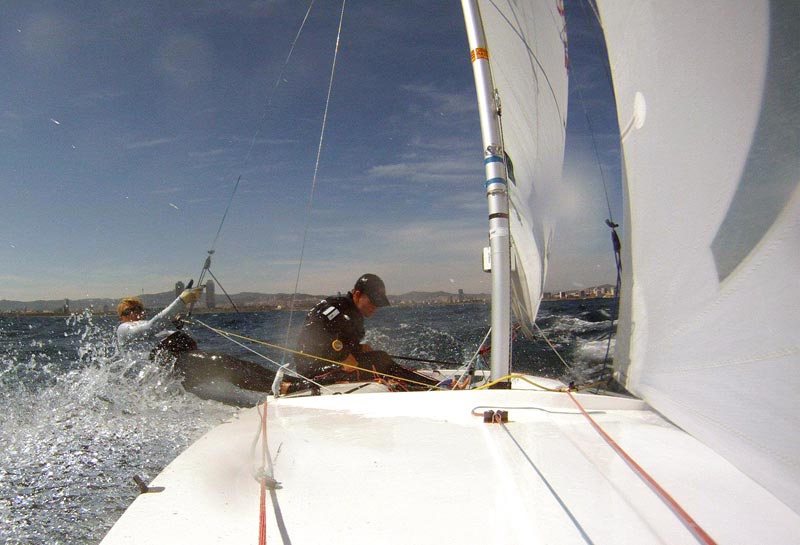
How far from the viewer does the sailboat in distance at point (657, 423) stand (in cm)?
100

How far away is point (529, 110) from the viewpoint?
3699mm

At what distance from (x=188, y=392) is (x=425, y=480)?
4.07 meters

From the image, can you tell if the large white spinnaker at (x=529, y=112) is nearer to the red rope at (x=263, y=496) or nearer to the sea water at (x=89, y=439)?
the sea water at (x=89, y=439)

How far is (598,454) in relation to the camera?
1.42m

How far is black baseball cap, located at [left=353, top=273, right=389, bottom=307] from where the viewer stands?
3604 millimetres

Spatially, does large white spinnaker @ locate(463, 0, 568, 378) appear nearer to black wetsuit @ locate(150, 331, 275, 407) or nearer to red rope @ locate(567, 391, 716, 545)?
red rope @ locate(567, 391, 716, 545)

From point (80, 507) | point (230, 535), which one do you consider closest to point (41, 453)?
point (80, 507)

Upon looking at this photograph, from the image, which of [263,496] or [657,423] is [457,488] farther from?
[657,423]

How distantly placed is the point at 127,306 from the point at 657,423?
18.4 ft

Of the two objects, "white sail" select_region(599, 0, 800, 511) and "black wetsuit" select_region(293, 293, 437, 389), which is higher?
"white sail" select_region(599, 0, 800, 511)

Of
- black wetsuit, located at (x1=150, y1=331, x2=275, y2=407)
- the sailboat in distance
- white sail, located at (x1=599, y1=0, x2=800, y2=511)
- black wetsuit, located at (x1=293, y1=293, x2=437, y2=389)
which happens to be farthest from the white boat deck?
black wetsuit, located at (x1=150, y1=331, x2=275, y2=407)

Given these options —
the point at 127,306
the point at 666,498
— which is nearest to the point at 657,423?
A: the point at 666,498

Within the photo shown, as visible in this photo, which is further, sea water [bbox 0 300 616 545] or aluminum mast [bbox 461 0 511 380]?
aluminum mast [bbox 461 0 511 380]

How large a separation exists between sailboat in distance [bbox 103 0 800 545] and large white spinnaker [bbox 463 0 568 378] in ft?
6.46
